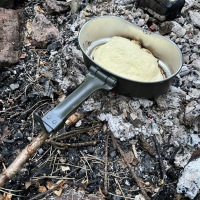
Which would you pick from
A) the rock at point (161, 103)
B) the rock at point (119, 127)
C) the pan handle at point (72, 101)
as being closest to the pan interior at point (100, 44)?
the rock at point (161, 103)

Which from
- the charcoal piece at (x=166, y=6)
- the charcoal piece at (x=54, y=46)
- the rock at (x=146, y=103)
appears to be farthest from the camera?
the charcoal piece at (x=54, y=46)

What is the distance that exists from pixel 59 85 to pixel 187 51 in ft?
4.24

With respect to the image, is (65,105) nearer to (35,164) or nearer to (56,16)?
(35,164)

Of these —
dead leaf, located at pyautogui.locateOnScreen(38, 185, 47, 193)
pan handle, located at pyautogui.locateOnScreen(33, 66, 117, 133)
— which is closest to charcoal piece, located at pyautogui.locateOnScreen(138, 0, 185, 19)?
pan handle, located at pyautogui.locateOnScreen(33, 66, 117, 133)

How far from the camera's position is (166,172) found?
1.70 metres

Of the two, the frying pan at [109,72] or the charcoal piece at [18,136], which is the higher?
the frying pan at [109,72]

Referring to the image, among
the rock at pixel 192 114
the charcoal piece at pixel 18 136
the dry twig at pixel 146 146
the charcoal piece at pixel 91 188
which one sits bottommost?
the charcoal piece at pixel 18 136

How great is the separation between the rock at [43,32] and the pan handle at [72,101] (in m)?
0.93

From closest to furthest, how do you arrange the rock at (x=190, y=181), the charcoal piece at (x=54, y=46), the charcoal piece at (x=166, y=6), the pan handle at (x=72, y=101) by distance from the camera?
the pan handle at (x=72, y=101) < the rock at (x=190, y=181) < the charcoal piece at (x=166, y=6) < the charcoal piece at (x=54, y=46)

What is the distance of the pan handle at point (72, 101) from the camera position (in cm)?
143

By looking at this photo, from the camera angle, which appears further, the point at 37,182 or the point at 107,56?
the point at 107,56

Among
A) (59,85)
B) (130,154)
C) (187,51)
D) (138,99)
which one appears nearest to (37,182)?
(130,154)

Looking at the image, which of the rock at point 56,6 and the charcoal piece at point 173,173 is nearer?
the charcoal piece at point 173,173

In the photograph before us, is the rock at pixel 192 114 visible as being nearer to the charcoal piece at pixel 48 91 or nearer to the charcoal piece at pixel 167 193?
the charcoal piece at pixel 167 193
